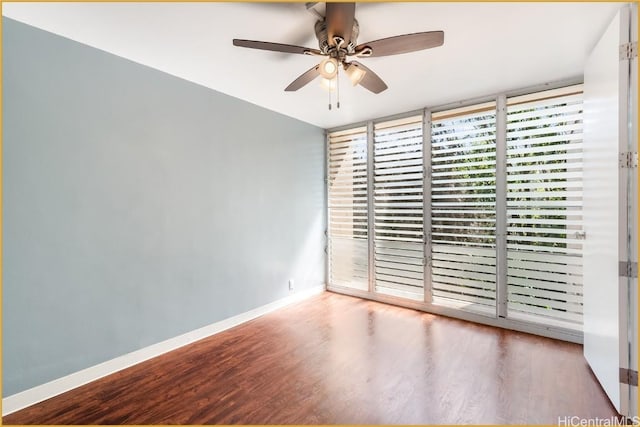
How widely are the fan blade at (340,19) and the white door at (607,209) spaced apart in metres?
1.60

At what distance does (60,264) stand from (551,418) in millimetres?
3277

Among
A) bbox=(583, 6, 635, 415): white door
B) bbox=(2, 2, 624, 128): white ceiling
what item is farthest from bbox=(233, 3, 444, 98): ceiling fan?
bbox=(583, 6, 635, 415): white door

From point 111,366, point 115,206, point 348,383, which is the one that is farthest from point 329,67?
point 111,366

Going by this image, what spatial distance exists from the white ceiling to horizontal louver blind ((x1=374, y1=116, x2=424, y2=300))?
0.81 meters

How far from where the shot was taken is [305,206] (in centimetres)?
394

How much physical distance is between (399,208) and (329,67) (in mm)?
2295

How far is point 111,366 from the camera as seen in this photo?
7.14 feet

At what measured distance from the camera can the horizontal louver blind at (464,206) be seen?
3.00 metres

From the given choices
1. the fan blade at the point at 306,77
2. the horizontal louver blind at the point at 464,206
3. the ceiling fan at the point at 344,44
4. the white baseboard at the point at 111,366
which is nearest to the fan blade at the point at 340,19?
the ceiling fan at the point at 344,44

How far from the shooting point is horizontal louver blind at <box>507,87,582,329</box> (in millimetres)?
2551

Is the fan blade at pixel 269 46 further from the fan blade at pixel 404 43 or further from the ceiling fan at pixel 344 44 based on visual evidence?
the fan blade at pixel 404 43

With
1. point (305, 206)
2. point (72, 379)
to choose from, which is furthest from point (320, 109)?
point (72, 379)

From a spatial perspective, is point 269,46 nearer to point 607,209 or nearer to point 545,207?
point 607,209

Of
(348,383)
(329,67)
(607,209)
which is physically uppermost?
(329,67)
